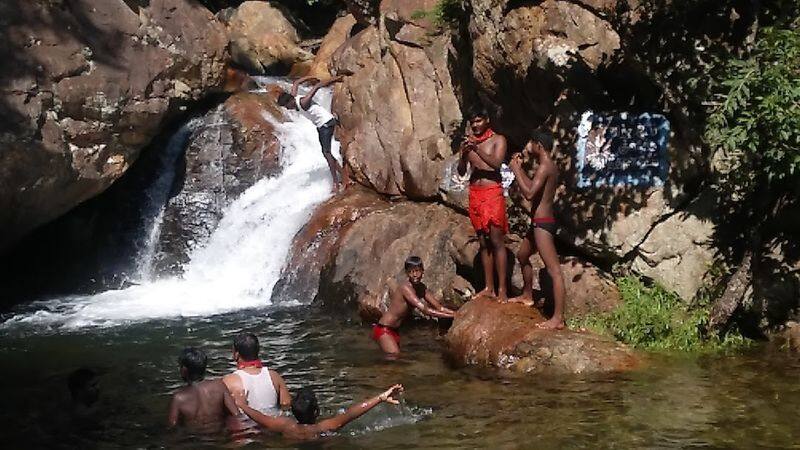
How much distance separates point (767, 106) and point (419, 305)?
14.1 feet

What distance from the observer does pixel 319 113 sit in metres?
17.7

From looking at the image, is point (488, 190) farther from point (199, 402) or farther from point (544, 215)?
point (199, 402)

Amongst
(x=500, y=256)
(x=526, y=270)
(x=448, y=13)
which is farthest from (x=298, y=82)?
(x=526, y=270)

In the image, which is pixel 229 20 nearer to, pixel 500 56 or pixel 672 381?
pixel 500 56

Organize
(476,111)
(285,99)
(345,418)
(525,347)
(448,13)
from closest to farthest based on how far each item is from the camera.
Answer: (345,418)
(525,347)
(476,111)
(448,13)
(285,99)

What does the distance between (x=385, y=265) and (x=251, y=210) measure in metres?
4.09

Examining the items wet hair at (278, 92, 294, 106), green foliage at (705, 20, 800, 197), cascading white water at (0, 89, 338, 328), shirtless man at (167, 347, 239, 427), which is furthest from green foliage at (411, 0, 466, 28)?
shirtless man at (167, 347, 239, 427)

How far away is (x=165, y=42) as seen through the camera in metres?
15.8

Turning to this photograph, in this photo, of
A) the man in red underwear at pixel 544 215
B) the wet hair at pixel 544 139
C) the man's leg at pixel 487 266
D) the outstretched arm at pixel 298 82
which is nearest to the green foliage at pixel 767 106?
the man in red underwear at pixel 544 215

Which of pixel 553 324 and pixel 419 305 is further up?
pixel 419 305

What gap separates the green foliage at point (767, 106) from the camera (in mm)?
8922

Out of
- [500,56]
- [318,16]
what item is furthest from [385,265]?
[318,16]

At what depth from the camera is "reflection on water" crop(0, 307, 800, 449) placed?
776cm

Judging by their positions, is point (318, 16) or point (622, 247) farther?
point (318, 16)
